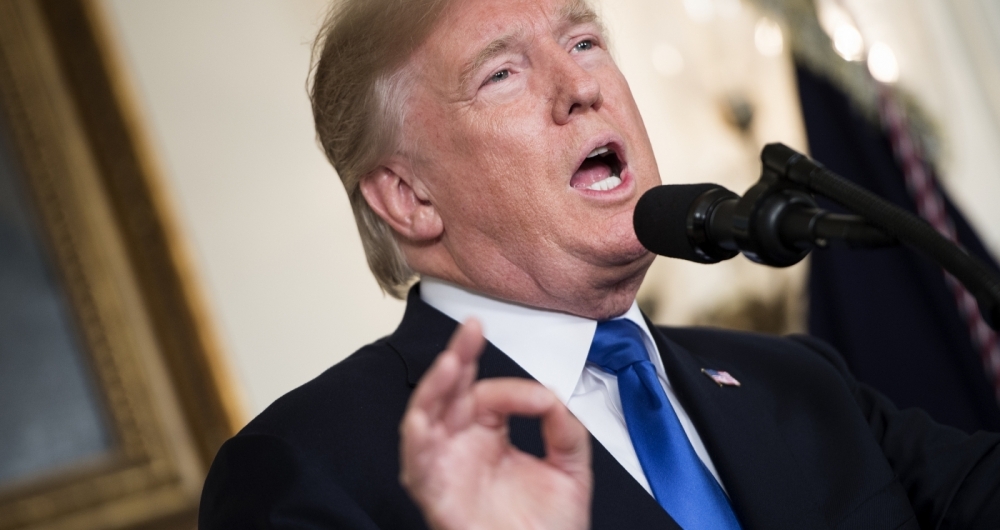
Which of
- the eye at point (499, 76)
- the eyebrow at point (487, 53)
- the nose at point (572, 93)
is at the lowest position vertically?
the nose at point (572, 93)

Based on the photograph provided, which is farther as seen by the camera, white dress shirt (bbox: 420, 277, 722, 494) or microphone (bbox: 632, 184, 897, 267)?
white dress shirt (bbox: 420, 277, 722, 494)

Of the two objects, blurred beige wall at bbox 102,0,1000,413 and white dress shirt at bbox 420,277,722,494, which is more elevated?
blurred beige wall at bbox 102,0,1000,413

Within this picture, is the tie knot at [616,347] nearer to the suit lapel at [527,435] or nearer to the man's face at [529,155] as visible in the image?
the man's face at [529,155]

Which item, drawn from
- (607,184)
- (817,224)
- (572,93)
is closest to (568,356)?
(607,184)

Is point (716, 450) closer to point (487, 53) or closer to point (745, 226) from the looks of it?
point (745, 226)

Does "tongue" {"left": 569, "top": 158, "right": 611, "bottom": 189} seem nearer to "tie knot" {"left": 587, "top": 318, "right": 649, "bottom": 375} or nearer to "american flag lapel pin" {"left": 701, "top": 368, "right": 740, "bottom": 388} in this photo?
"tie knot" {"left": 587, "top": 318, "right": 649, "bottom": 375}

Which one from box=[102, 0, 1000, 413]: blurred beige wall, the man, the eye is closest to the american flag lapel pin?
the man

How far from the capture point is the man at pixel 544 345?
1.39 metres

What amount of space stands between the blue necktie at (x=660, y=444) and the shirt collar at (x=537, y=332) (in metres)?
0.04

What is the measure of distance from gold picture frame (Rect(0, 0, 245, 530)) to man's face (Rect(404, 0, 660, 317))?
4.67ft

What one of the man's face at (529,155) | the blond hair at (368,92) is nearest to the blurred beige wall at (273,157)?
the blond hair at (368,92)

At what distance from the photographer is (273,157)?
3064mm

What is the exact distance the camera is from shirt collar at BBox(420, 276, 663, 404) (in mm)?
1529

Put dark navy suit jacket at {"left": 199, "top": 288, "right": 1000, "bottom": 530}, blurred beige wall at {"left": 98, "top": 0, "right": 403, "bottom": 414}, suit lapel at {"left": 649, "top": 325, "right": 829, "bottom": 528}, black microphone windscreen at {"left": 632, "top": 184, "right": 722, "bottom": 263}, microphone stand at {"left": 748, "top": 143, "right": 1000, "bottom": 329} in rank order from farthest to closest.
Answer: blurred beige wall at {"left": 98, "top": 0, "right": 403, "bottom": 414} < suit lapel at {"left": 649, "top": 325, "right": 829, "bottom": 528} < dark navy suit jacket at {"left": 199, "top": 288, "right": 1000, "bottom": 530} < black microphone windscreen at {"left": 632, "top": 184, "right": 722, "bottom": 263} < microphone stand at {"left": 748, "top": 143, "right": 1000, "bottom": 329}
